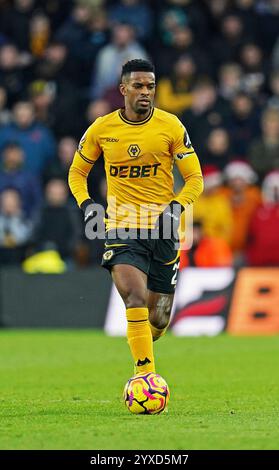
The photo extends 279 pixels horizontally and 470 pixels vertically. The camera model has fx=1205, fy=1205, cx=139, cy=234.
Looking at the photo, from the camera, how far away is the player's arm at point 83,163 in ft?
33.2

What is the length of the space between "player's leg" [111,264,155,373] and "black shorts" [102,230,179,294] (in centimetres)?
20

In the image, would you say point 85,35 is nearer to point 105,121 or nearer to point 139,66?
point 105,121

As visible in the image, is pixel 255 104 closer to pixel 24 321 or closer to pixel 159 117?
pixel 24 321

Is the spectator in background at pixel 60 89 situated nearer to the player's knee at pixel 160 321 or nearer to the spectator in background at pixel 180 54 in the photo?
the spectator in background at pixel 180 54

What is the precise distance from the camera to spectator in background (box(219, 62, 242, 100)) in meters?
20.9

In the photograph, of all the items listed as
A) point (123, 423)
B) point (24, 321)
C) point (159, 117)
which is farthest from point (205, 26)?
point (123, 423)

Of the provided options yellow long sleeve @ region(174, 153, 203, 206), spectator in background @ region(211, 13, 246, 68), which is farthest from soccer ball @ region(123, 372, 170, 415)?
spectator in background @ region(211, 13, 246, 68)

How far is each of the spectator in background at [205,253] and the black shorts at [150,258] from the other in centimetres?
833

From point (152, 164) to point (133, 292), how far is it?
1162 millimetres

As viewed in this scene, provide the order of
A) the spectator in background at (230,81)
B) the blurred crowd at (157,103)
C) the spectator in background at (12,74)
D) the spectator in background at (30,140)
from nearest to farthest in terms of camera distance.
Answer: the blurred crowd at (157,103) < the spectator in background at (30,140) < the spectator in background at (230,81) < the spectator in background at (12,74)

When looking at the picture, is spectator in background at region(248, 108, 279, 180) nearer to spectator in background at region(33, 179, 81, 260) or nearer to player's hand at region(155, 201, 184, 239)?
spectator in background at region(33, 179, 81, 260)

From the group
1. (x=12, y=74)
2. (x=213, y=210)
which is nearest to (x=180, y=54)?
(x=12, y=74)

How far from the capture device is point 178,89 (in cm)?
2088

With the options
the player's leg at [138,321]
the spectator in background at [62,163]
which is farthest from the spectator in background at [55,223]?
the player's leg at [138,321]
